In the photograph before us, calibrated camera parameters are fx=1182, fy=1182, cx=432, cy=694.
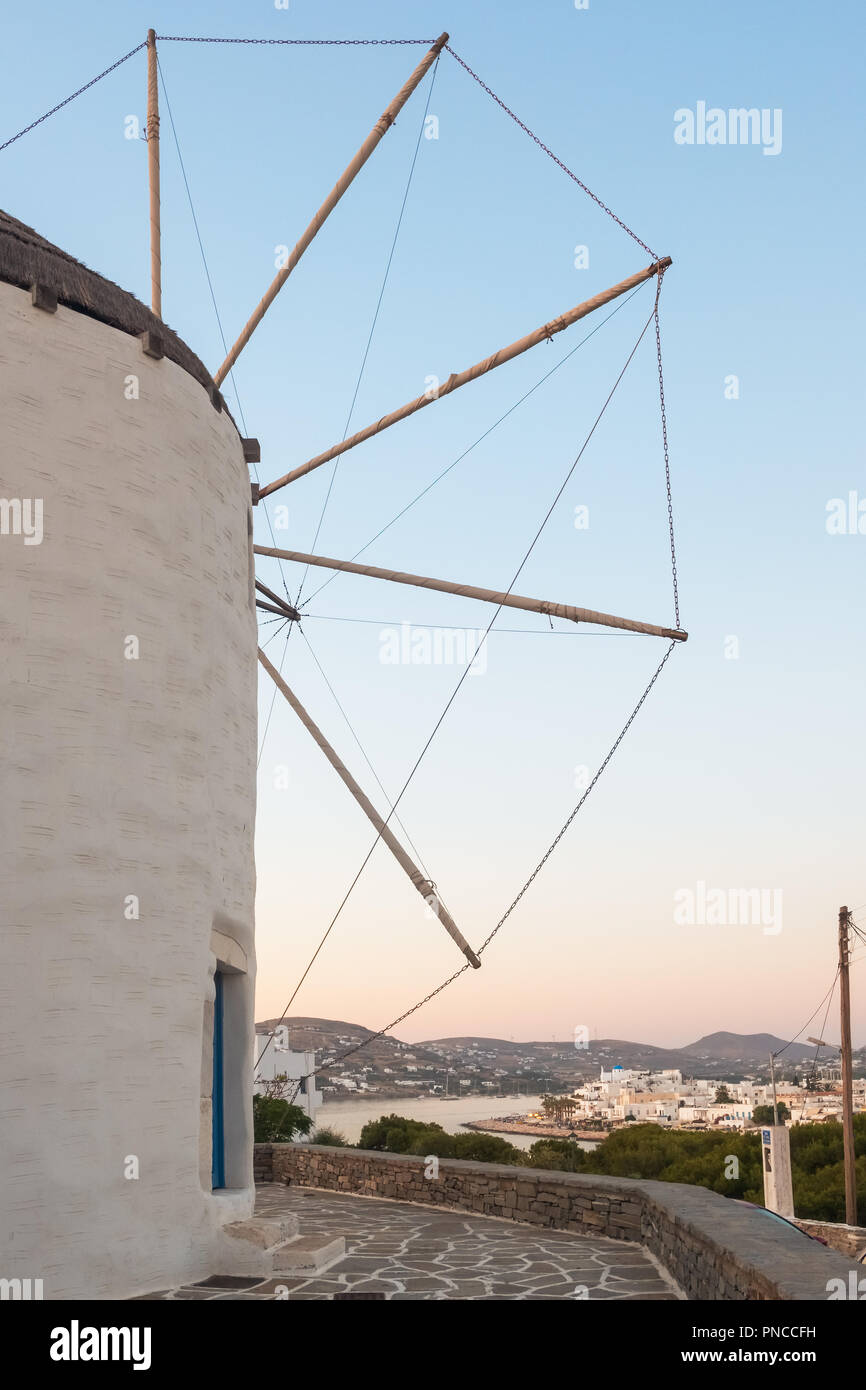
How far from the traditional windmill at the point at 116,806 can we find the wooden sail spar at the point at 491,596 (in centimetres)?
242

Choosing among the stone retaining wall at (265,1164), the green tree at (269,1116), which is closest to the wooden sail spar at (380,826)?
the stone retaining wall at (265,1164)

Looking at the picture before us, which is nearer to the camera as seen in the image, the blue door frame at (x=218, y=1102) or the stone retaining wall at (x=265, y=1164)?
the blue door frame at (x=218, y=1102)

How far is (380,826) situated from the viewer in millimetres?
9289

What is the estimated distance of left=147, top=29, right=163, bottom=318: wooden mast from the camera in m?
9.48

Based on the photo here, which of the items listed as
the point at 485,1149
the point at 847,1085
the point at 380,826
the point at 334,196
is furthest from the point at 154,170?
the point at 847,1085

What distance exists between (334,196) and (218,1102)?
642 cm

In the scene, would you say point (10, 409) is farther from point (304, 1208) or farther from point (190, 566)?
point (304, 1208)

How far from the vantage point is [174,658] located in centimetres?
656

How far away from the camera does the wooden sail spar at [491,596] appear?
938 centimetres

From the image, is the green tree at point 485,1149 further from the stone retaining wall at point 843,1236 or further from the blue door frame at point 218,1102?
the blue door frame at point 218,1102
